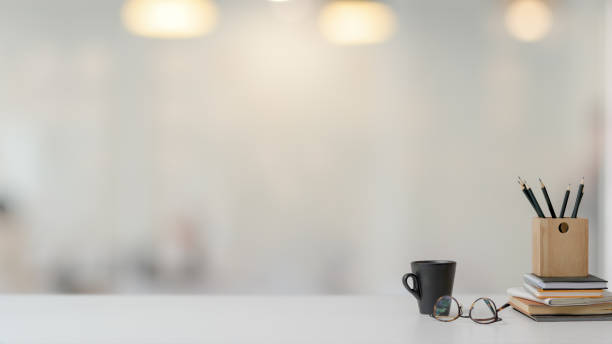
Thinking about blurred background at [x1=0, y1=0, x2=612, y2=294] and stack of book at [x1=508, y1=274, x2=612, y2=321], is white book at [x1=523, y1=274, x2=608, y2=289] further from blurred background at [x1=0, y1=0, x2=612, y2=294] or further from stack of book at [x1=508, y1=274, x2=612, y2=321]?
blurred background at [x1=0, y1=0, x2=612, y2=294]

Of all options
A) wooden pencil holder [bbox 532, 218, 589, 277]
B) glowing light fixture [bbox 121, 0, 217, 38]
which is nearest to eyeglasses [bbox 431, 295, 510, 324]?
wooden pencil holder [bbox 532, 218, 589, 277]

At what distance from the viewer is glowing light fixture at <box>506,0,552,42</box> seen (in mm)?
1597

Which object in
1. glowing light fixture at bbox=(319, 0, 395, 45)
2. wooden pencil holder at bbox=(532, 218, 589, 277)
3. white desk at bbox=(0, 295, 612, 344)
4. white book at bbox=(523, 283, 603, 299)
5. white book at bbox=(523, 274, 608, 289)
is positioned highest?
glowing light fixture at bbox=(319, 0, 395, 45)

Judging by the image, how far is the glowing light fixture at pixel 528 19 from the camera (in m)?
1.60

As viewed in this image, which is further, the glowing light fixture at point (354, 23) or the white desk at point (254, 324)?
the glowing light fixture at point (354, 23)

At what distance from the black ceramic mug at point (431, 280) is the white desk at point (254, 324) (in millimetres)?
42

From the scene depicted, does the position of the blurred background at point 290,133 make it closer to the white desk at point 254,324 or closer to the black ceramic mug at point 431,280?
the white desk at point 254,324

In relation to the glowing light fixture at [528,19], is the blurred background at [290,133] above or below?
below

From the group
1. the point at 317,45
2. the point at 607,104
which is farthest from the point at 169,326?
the point at 607,104

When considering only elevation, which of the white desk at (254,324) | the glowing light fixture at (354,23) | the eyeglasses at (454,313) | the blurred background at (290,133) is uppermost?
the glowing light fixture at (354,23)

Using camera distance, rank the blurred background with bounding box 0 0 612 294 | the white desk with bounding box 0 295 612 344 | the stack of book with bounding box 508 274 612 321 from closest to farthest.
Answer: the white desk with bounding box 0 295 612 344 < the stack of book with bounding box 508 274 612 321 < the blurred background with bounding box 0 0 612 294

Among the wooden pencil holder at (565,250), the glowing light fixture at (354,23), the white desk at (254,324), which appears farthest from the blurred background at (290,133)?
the wooden pencil holder at (565,250)

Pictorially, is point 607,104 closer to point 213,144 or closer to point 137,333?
point 213,144

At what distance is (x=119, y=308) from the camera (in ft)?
4.27
